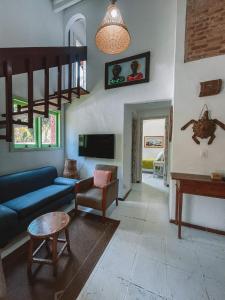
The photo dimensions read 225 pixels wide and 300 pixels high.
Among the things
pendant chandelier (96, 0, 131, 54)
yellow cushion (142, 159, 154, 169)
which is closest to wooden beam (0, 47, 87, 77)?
pendant chandelier (96, 0, 131, 54)

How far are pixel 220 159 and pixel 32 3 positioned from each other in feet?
15.4

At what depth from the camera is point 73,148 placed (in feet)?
13.6

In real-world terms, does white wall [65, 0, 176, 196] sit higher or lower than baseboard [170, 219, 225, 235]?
higher

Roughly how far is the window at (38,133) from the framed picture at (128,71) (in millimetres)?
1687

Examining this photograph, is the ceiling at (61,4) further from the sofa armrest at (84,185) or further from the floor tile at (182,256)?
the floor tile at (182,256)

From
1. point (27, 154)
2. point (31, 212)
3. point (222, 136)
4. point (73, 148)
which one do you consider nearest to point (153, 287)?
point (31, 212)

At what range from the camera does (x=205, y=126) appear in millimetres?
2275

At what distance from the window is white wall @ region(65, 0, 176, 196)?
32 centimetres

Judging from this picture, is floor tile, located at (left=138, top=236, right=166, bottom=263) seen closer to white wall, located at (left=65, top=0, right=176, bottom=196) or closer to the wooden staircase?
white wall, located at (left=65, top=0, right=176, bottom=196)

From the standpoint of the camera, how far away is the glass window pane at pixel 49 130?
375 cm

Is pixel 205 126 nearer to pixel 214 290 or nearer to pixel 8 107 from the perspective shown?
pixel 214 290

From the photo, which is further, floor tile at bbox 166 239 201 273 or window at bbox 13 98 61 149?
window at bbox 13 98 61 149

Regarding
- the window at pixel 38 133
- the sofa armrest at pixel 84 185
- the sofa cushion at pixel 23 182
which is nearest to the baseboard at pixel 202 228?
the sofa armrest at pixel 84 185

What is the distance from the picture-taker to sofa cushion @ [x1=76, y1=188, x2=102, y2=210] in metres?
2.67
